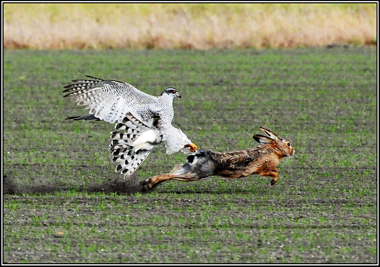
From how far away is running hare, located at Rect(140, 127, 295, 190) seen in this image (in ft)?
24.4

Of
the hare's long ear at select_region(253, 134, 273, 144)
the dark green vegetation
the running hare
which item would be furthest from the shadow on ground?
the hare's long ear at select_region(253, 134, 273, 144)

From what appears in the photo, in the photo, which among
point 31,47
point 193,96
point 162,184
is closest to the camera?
point 162,184

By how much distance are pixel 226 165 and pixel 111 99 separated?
145cm

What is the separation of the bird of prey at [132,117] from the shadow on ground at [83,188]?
0.20 meters

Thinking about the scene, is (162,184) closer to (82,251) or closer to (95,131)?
(82,251)

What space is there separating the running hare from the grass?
41.1 ft

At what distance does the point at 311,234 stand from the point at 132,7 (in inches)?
696

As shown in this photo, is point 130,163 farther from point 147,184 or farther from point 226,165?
point 226,165

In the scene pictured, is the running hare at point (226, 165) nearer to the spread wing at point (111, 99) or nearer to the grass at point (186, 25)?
the spread wing at point (111, 99)

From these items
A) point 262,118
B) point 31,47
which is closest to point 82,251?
point 262,118

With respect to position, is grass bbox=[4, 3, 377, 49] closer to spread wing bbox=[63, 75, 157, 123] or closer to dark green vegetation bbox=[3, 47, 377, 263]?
dark green vegetation bbox=[3, 47, 377, 263]

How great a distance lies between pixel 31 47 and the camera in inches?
789

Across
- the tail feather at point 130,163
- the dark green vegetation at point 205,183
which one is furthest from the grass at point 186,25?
the tail feather at point 130,163

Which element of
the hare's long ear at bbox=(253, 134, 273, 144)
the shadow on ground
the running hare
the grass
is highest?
the grass
